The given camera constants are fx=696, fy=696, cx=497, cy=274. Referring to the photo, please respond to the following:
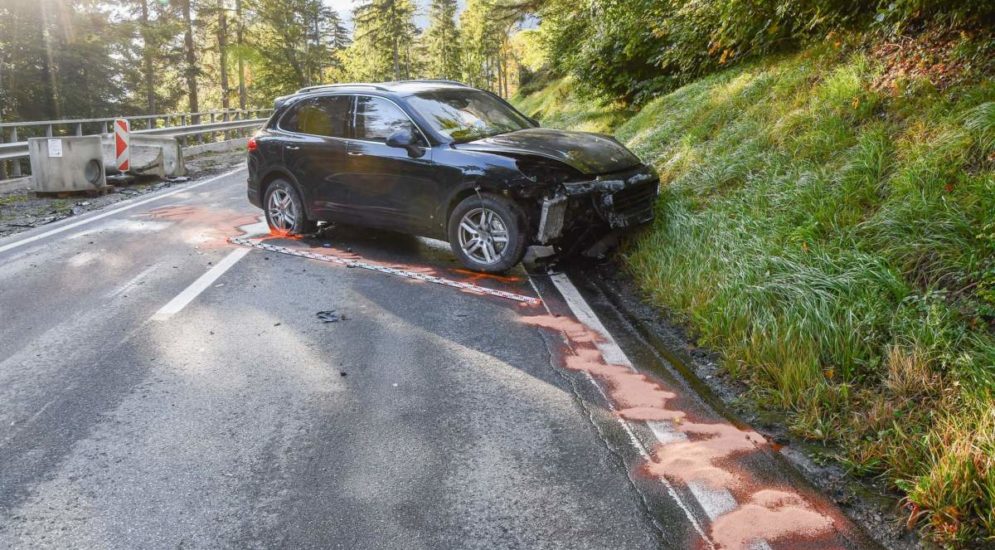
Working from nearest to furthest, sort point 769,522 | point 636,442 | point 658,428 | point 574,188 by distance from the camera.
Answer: point 769,522
point 636,442
point 658,428
point 574,188

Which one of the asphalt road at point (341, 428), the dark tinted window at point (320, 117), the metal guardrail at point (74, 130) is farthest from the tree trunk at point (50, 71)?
the asphalt road at point (341, 428)

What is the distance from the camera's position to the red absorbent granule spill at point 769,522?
9.02 feet

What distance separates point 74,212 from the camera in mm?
11172

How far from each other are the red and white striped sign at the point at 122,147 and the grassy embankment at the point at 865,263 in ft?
36.6

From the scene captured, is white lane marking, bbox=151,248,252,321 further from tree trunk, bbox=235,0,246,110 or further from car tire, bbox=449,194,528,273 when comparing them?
tree trunk, bbox=235,0,246,110

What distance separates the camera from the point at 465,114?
25.0ft

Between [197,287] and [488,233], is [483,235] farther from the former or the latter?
[197,287]

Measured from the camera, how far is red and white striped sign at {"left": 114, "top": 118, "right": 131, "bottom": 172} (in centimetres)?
1387

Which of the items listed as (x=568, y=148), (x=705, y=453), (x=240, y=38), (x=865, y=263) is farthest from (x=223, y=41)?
(x=705, y=453)

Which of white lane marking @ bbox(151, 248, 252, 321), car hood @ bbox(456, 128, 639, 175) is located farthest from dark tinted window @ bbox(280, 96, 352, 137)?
car hood @ bbox(456, 128, 639, 175)

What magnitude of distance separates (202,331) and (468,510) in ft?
10.7

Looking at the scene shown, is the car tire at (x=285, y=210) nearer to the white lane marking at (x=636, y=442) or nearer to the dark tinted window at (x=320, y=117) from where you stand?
the dark tinted window at (x=320, y=117)

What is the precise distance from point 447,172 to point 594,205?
4.93 ft

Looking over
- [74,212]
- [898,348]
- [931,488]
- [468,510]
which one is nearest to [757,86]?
[898,348]
